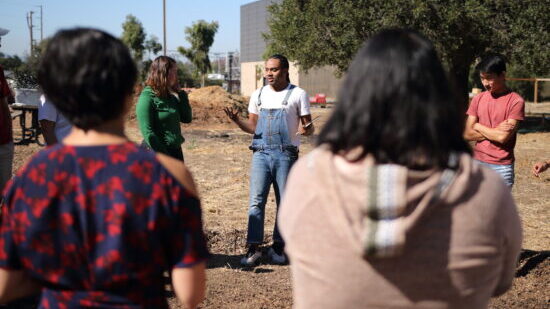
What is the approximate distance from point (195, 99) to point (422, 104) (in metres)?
25.2

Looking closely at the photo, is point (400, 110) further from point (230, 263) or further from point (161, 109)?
point (230, 263)

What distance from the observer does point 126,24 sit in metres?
54.1

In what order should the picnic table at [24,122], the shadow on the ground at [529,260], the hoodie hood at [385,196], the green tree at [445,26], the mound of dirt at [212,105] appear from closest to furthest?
the hoodie hood at [385,196] → the shadow on the ground at [529,260] → the picnic table at [24,122] → the green tree at [445,26] → the mound of dirt at [212,105]

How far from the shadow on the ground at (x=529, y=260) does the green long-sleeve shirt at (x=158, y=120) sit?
10.5 ft

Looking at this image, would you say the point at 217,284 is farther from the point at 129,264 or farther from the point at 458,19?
the point at 458,19

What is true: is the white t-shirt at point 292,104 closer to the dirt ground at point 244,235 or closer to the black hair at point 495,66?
the dirt ground at point 244,235

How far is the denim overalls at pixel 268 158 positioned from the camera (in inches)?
207

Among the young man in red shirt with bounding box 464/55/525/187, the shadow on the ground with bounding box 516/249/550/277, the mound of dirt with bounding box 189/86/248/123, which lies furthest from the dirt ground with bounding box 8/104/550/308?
the mound of dirt with bounding box 189/86/248/123

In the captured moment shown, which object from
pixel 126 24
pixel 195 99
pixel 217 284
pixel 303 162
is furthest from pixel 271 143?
pixel 126 24

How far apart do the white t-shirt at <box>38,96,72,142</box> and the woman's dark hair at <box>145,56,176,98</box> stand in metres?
0.83

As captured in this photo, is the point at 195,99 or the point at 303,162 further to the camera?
the point at 195,99

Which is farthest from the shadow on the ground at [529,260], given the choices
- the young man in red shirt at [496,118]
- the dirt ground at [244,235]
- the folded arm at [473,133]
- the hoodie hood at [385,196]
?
the hoodie hood at [385,196]

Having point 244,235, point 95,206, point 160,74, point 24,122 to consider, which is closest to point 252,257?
point 244,235

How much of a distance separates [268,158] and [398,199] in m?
3.81
